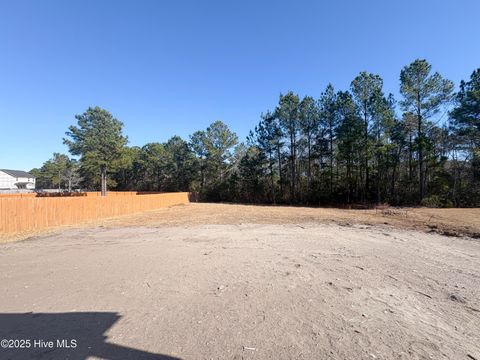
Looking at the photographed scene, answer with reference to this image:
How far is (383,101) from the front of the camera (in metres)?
25.6

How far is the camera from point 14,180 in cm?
7269

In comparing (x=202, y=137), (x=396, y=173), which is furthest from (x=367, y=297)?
(x=202, y=137)

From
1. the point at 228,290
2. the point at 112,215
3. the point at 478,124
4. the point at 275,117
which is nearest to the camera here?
the point at 228,290

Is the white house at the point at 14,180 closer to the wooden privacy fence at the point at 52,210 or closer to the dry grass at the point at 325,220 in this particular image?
the wooden privacy fence at the point at 52,210

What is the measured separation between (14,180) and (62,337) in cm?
9214

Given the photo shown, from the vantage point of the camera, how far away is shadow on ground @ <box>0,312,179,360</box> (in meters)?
2.64

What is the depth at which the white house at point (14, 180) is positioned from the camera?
232 ft

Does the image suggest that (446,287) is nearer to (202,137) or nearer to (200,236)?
(200,236)

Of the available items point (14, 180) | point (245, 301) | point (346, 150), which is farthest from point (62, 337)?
point (14, 180)

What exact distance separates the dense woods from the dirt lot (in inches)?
830

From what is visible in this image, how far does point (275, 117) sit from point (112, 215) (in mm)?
22191

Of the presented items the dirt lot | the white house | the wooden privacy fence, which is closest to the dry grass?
the wooden privacy fence

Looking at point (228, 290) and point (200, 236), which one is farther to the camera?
point (200, 236)

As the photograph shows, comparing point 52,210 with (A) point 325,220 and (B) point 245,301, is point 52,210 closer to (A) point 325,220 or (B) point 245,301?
(B) point 245,301
